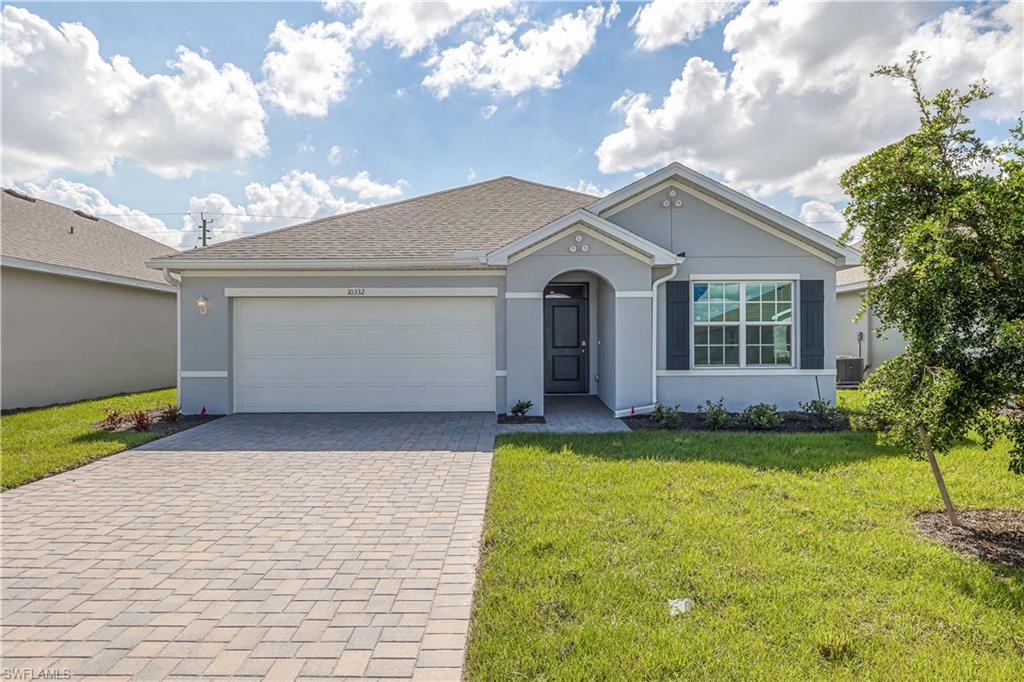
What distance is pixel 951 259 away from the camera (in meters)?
3.50

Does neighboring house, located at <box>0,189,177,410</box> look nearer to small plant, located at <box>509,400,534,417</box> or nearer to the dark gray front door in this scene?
small plant, located at <box>509,400,534,417</box>

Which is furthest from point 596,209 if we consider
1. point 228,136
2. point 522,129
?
point 228,136

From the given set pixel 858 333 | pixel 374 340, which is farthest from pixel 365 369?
pixel 858 333

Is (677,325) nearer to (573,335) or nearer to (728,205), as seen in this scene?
(728,205)

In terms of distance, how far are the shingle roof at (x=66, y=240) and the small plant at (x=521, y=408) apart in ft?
36.7

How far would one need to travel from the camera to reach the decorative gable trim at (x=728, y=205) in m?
9.65

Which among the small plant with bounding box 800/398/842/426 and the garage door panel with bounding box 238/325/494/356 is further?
the garage door panel with bounding box 238/325/494/356

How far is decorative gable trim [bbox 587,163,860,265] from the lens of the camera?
9648 millimetres

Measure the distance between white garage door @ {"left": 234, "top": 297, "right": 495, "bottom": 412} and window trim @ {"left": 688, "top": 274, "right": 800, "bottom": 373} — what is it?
4044mm

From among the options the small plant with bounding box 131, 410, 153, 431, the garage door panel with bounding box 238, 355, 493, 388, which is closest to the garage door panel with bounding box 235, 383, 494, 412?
the garage door panel with bounding box 238, 355, 493, 388

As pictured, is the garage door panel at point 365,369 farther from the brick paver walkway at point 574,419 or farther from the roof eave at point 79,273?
the roof eave at point 79,273

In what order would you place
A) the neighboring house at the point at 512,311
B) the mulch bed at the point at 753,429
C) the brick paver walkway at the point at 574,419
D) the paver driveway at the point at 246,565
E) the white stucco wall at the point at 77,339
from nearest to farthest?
the paver driveway at the point at 246,565 → the mulch bed at the point at 753,429 → the brick paver walkway at the point at 574,419 → the neighboring house at the point at 512,311 → the white stucco wall at the point at 77,339

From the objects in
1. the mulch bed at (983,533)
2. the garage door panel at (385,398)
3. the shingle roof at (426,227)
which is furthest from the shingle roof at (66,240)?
the mulch bed at (983,533)

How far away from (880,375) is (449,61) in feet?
37.0
